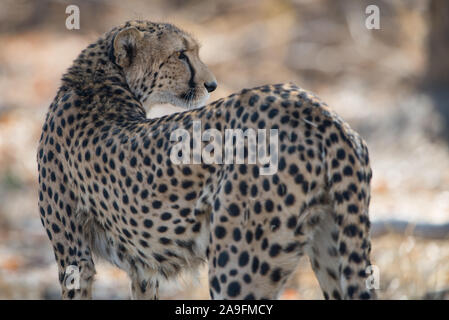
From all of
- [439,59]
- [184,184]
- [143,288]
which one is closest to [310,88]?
[439,59]

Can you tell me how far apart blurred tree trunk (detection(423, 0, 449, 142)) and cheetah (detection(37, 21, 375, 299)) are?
18.2 ft

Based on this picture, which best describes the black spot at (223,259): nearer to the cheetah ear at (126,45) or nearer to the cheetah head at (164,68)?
the cheetah head at (164,68)

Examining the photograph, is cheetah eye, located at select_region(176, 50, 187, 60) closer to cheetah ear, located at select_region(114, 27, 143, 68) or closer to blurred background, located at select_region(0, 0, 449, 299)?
cheetah ear, located at select_region(114, 27, 143, 68)

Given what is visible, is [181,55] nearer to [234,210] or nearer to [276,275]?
[234,210]

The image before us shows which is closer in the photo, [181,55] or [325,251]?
[325,251]

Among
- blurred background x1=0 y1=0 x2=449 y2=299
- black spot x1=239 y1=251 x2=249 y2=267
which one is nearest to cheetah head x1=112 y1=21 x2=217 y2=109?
blurred background x1=0 y1=0 x2=449 y2=299

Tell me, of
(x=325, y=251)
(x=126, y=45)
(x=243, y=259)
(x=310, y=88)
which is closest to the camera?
(x=243, y=259)

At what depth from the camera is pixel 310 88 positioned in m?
11.2

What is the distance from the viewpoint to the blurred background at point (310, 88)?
17.7 feet

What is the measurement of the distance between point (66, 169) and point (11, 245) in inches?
146

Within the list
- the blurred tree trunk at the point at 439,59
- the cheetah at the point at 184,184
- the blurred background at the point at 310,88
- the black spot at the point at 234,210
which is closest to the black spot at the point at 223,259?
the cheetah at the point at 184,184

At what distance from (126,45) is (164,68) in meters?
0.24

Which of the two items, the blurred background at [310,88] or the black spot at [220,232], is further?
the blurred background at [310,88]

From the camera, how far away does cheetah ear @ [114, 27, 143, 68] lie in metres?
3.79
